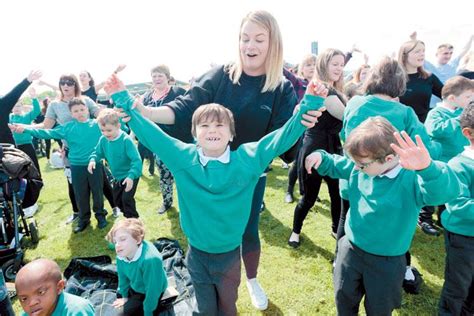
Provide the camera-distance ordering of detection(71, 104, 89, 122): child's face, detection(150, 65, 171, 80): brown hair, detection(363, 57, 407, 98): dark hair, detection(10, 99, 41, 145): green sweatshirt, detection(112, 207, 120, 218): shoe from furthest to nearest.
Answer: detection(10, 99, 41, 145): green sweatshirt
detection(112, 207, 120, 218): shoe
detection(150, 65, 171, 80): brown hair
detection(71, 104, 89, 122): child's face
detection(363, 57, 407, 98): dark hair

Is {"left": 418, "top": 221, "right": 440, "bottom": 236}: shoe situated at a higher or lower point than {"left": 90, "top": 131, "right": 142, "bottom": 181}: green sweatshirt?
lower

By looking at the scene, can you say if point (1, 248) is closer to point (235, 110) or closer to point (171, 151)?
point (171, 151)

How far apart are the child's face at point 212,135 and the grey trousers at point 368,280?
117 centimetres

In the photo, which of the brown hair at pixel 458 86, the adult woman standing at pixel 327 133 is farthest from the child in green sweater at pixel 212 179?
the brown hair at pixel 458 86

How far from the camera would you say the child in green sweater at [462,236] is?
2129 millimetres

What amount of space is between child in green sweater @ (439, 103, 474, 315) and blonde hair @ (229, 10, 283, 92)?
4.62ft

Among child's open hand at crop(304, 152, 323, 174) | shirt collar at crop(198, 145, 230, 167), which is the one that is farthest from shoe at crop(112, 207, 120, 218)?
child's open hand at crop(304, 152, 323, 174)

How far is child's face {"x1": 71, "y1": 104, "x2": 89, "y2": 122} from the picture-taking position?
478 cm

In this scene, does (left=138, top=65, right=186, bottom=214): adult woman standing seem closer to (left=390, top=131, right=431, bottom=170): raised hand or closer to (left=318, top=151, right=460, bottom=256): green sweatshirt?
(left=318, top=151, right=460, bottom=256): green sweatshirt

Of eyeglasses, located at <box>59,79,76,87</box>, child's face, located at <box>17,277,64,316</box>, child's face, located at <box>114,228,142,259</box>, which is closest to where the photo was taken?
child's face, located at <box>17,277,64,316</box>

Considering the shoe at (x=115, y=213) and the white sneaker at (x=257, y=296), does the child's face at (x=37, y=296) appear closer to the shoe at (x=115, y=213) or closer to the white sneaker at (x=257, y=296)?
the white sneaker at (x=257, y=296)

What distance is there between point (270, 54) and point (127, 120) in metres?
1.16

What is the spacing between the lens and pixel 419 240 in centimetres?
406

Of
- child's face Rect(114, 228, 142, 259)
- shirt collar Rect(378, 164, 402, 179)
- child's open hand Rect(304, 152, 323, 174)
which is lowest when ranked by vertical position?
child's face Rect(114, 228, 142, 259)
